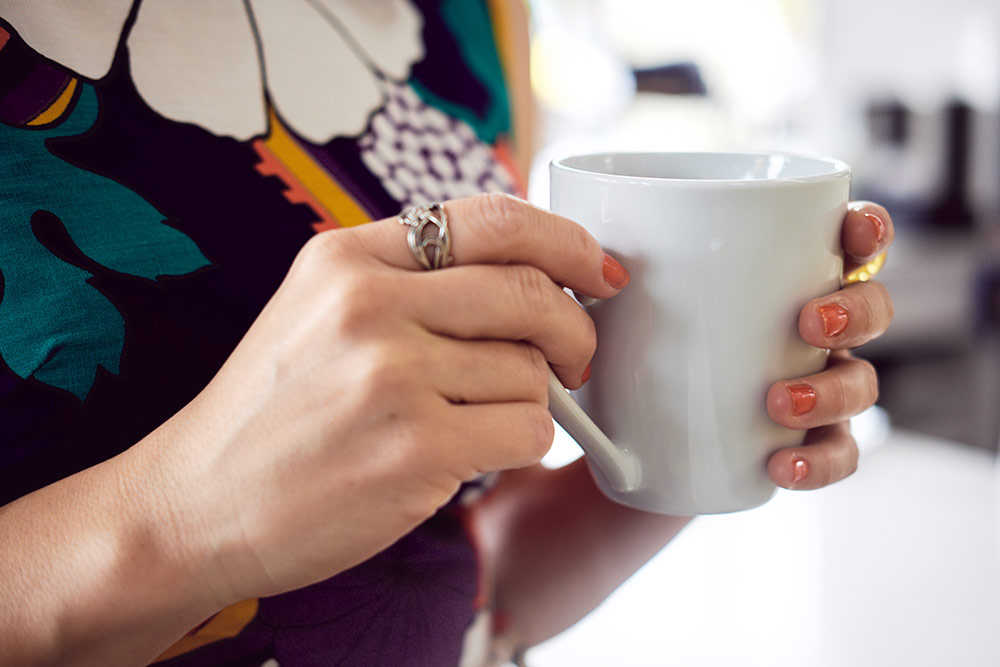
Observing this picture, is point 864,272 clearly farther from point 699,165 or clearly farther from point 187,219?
point 187,219

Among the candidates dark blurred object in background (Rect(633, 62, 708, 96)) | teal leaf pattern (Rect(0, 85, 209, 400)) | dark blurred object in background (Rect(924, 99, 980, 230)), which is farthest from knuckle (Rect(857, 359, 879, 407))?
dark blurred object in background (Rect(924, 99, 980, 230))

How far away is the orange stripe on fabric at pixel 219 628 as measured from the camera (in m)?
0.50

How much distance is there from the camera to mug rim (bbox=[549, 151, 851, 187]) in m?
0.43

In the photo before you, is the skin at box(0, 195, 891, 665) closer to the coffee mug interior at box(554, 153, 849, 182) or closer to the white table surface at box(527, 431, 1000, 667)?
the coffee mug interior at box(554, 153, 849, 182)

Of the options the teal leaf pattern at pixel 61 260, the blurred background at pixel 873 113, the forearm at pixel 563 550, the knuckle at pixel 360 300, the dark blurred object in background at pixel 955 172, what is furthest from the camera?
the dark blurred object in background at pixel 955 172

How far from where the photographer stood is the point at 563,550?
77 centimetres

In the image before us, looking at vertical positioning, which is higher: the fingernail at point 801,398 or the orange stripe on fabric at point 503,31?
the orange stripe on fabric at point 503,31

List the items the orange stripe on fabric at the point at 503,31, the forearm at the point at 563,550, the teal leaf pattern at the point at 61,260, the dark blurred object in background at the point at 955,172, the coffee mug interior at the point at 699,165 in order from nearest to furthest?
the teal leaf pattern at the point at 61,260 < the coffee mug interior at the point at 699,165 < the forearm at the point at 563,550 < the orange stripe on fabric at the point at 503,31 < the dark blurred object in background at the point at 955,172

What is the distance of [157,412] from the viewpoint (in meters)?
0.51

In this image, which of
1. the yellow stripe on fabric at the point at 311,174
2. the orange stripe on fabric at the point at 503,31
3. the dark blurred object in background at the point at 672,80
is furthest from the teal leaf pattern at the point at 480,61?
the dark blurred object in background at the point at 672,80

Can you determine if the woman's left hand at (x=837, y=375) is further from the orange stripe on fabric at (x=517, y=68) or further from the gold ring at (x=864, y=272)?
the orange stripe on fabric at (x=517, y=68)

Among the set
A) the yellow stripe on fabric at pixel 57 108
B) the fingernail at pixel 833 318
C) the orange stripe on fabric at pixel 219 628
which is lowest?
the orange stripe on fabric at pixel 219 628

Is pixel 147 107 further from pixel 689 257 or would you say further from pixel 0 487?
pixel 689 257

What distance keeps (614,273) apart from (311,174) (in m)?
0.30
